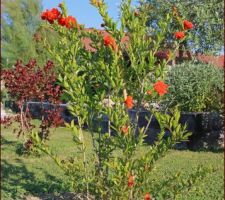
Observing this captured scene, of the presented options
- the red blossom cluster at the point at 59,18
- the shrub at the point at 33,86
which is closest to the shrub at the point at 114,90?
the red blossom cluster at the point at 59,18

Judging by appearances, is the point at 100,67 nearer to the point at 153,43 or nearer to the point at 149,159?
the point at 153,43

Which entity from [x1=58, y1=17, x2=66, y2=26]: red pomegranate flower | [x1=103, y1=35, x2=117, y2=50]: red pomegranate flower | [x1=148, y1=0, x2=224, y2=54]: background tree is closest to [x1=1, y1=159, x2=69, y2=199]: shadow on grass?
[x1=58, y1=17, x2=66, y2=26]: red pomegranate flower

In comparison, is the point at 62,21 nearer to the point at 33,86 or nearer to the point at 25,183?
the point at 25,183

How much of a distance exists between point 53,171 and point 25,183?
36.2 inches

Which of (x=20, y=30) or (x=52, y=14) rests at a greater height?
(x=20, y=30)

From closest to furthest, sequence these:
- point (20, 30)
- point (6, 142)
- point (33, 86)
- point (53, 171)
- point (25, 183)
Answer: point (25, 183) < point (53, 171) < point (33, 86) < point (6, 142) < point (20, 30)

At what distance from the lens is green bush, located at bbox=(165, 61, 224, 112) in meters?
10.6

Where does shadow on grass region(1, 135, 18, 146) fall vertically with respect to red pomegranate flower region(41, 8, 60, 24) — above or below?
below

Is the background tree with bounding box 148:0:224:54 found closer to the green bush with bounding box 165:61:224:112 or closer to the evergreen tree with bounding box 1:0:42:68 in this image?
the green bush with bounding box 165:61:224:112

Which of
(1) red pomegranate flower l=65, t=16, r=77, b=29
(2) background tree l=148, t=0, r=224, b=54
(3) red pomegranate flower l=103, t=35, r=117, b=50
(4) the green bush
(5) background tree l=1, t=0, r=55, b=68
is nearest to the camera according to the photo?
(3) red pomegranate flower l=103, t=35, r=117, b=50

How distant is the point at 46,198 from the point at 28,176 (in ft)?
4.77

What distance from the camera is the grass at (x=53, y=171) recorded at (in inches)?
247

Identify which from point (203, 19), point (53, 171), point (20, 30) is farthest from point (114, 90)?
point (20, 30)

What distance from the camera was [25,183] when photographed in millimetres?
A: 6801
